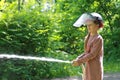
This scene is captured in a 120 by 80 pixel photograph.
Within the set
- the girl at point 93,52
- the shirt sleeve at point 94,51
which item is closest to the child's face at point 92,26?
the girl at point 93,52

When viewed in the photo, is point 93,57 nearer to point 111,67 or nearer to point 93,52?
point 93,52

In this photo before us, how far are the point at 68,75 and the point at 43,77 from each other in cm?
84

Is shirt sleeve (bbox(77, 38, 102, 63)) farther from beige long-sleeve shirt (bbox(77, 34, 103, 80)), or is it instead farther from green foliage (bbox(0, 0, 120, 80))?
green foliage (bbox(0, 0, 120, 80))

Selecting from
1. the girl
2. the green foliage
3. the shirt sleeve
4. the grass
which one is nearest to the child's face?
the girl

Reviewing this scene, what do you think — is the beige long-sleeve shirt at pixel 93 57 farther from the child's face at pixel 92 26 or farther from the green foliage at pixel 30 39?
the green foliage at pixel 30 39

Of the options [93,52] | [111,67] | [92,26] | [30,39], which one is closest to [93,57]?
[93,52]

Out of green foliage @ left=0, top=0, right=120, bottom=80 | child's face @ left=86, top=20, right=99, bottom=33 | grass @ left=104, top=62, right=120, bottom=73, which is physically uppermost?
child's face @ left=86, top=20, right=99, bottom=33

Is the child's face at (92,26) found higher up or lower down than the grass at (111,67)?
higher up

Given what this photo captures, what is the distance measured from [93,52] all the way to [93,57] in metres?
0.06

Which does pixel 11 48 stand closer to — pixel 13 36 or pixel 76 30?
pixel 13 36

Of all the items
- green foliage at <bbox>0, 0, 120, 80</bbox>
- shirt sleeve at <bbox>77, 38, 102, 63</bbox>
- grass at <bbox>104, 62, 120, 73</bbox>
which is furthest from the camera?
grass at <bbox>104, 62, 120, 73</bbox>

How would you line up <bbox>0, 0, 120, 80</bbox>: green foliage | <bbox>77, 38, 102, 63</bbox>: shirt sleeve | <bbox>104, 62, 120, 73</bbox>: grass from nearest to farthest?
<bbox>77, 38, 102, 63</bbox>: shirt sleeve
<bbox>0, 0, 120, 80</bbox>: green foliage
<bbox>104, 62, 120, 73</bbox>: grass

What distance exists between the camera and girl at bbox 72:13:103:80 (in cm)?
490

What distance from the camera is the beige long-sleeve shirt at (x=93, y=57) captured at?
4.91 m
